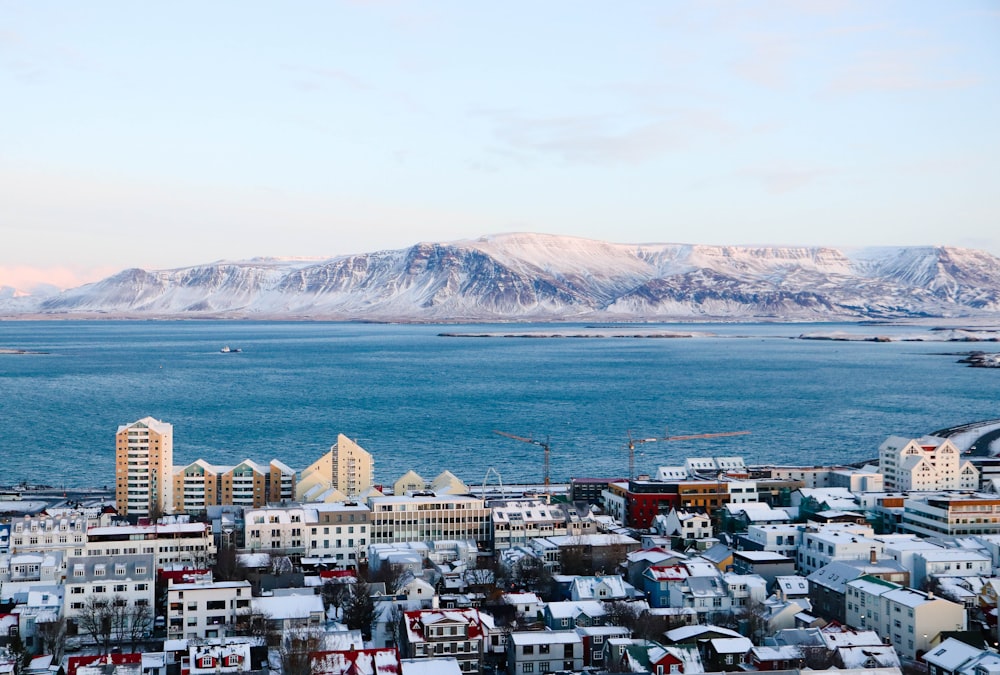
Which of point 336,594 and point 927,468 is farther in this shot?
point 927,468

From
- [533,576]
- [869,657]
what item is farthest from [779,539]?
[869,657]

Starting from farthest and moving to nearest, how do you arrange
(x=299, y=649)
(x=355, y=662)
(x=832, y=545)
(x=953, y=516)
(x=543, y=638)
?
(x=953, y=516) → (x=832, y=545) → (x=543, y=638) → (x=299, y=649) → (x=355, y=662)

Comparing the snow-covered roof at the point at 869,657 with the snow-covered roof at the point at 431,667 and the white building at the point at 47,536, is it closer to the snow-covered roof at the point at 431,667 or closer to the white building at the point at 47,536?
the snow-covered roof at the point at 431,667

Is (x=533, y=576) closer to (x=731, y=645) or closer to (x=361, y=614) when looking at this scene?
(x=361, y=614)

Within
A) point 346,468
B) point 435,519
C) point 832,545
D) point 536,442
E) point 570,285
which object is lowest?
point 536,442

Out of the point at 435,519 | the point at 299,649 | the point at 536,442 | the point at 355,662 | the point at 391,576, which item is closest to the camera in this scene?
the point at 355,662

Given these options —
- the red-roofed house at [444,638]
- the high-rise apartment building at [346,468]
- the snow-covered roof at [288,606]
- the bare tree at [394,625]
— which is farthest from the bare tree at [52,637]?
the high-rise apartment building at [346,468]

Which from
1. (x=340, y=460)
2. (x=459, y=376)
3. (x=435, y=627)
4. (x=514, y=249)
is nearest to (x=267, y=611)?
(x=435, y=627)
